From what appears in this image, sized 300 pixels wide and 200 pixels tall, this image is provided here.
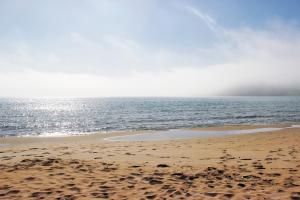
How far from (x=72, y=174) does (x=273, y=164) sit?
871 centimetres

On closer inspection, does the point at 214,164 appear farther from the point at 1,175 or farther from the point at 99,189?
the point at 1,175

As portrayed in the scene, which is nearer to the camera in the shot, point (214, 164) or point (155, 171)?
point (155, 171)

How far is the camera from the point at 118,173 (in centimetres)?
1139

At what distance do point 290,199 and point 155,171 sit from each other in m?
5.26

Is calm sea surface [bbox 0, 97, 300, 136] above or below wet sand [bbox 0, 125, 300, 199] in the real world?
below

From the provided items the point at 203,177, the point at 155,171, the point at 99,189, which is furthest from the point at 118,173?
the point at 203,177

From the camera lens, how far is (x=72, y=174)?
11.2 metres

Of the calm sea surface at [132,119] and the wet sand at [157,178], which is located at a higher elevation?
the wet sand at [157,178]

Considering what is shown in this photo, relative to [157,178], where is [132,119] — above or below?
below

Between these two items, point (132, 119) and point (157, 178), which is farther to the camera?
point (132, 119)

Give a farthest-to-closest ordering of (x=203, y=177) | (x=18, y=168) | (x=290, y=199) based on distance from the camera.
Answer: (x=18, y=168)
(x=203, y=177)
(x=290, y=199)

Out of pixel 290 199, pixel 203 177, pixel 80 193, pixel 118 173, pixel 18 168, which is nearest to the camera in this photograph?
pixel 290 199

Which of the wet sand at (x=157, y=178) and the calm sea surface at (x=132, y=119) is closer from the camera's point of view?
the wet sand at (x=157, y=178)

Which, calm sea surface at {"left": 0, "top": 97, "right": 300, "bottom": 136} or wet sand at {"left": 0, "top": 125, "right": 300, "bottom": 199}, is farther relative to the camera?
calm sea surface at {"left": 0, "top": 97, "right": 300, "bottom": 136}
